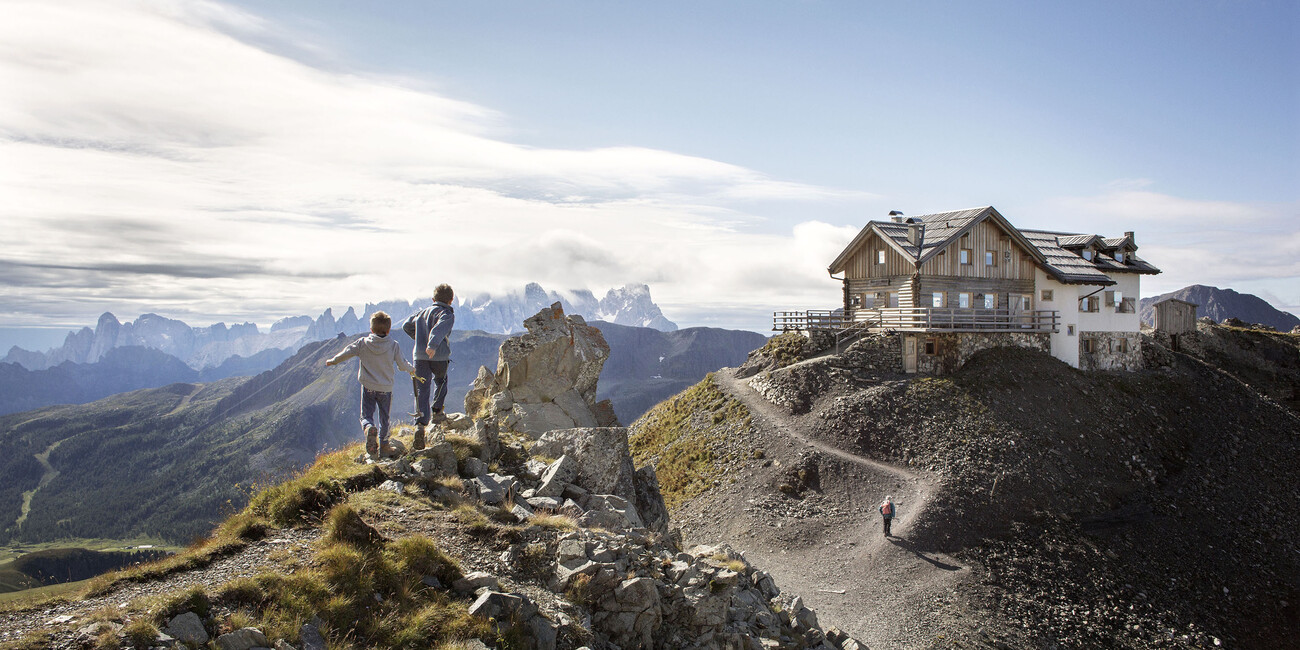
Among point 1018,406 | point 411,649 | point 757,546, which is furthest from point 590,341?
point 1018,406

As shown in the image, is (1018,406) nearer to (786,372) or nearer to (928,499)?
(928,499)

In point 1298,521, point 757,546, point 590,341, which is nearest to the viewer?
point 590,341

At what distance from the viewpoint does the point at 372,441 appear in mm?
14711

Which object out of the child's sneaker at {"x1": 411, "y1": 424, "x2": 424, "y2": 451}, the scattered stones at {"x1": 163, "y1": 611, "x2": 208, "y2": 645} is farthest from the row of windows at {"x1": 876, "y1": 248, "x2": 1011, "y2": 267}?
the scattered stones at {"x1": 163, "y1": 611, "x2": 208, "y2": 645}

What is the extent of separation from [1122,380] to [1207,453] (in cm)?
812

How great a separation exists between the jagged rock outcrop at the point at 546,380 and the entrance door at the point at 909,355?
1046 inches

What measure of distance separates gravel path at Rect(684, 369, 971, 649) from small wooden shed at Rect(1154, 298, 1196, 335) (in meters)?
44.6

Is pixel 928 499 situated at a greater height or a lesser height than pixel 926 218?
lesser

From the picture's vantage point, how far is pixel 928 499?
A: 34.2 metres

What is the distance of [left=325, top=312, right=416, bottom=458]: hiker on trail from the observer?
1455 centimetres

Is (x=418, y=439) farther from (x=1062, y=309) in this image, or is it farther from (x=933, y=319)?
(x=1062, y=309)

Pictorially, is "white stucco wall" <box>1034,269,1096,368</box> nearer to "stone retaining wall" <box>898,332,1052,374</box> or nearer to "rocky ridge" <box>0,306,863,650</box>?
"stone retaining wall" <box>898,332,1052,374</box>

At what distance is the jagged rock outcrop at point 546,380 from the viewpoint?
942 inches

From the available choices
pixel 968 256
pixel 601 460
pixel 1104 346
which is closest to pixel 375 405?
pixel 601 460
